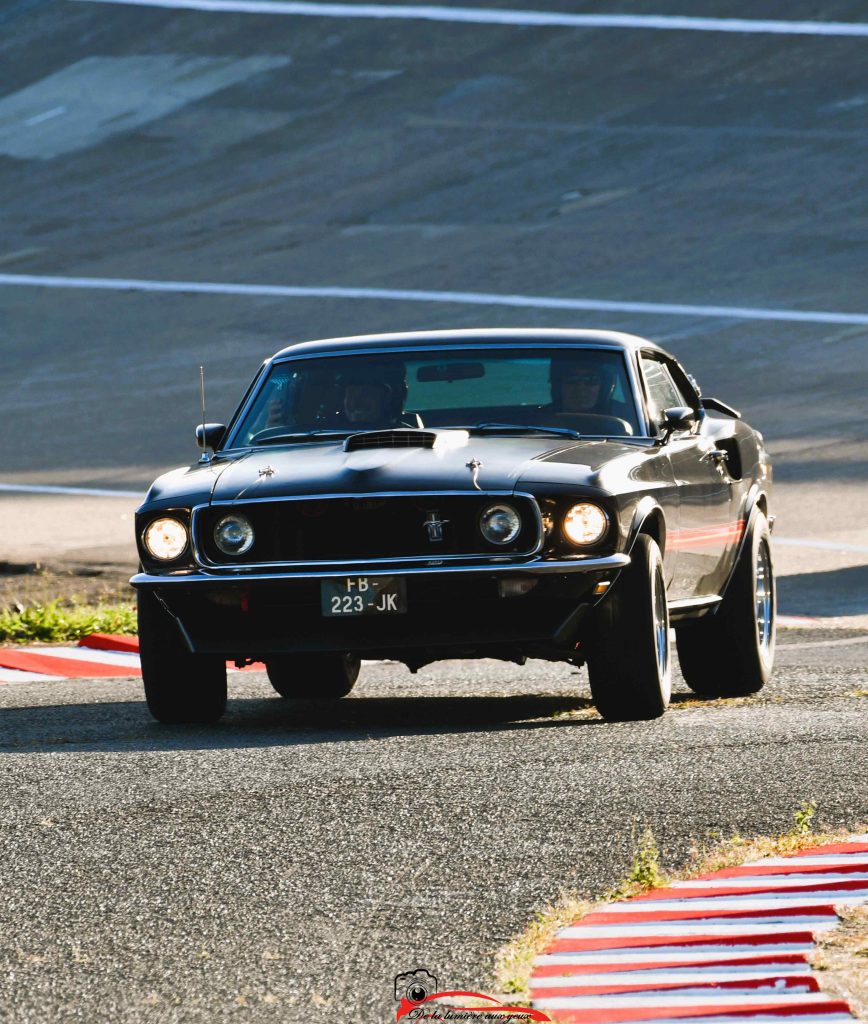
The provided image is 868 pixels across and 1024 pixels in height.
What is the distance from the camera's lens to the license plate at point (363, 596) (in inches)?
306

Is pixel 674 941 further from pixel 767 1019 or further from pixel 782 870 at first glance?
pixel 782 870

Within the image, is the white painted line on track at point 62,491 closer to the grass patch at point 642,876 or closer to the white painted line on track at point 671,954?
the grass patch at point 642,876

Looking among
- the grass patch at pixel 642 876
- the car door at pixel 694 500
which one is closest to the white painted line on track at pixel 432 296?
the car door at pixel 694 500

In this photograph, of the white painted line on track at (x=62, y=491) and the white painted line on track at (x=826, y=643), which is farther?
the white painted line on track at (x=62, y=491)

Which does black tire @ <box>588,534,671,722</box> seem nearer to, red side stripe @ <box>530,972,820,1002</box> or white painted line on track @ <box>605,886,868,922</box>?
white painted line on track @ <box>605,886,868,922</box>

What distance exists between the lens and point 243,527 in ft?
26.2

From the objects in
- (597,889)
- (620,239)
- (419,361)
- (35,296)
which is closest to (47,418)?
(35,296)

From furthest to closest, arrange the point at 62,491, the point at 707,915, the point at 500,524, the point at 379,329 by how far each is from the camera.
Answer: the point at 379,329, the point at 62,491, the point at 500,524, the point at 707,915

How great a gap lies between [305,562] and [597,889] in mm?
2917

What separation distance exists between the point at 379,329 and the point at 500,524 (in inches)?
986

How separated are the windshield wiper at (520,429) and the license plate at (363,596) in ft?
3.65

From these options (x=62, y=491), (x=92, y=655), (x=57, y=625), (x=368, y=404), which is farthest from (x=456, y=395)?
(x=62, y=491)

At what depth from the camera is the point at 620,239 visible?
122ft

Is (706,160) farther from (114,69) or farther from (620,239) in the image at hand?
(114,69)
